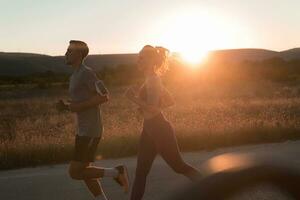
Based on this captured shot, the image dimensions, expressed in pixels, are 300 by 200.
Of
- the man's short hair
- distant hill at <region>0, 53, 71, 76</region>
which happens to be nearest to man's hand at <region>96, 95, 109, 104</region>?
the man's short hair

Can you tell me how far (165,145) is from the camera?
5934 millimetres

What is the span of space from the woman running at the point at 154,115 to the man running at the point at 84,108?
0.43 metres

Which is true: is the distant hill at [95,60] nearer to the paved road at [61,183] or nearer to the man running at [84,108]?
the paved road at [61,183]

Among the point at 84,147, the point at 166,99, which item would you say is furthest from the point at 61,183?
the point at 166,99

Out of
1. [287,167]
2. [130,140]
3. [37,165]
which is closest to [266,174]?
[287,167]

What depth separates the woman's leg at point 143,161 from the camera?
20.1ft

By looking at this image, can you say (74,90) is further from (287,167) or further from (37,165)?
(287,167)

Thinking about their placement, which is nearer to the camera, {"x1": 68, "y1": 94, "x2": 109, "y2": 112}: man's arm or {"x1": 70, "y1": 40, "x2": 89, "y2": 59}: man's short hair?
{"x1": 68, "y1": 94, "x2": 109, "y2": 112}: man's arm

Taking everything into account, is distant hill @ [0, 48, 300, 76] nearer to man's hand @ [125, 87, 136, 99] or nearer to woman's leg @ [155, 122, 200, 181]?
man's hand @ [125, 87, 136, 99]

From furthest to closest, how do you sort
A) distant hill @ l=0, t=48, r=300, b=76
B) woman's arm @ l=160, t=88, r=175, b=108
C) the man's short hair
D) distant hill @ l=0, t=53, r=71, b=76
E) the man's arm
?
distant hill @ l=0, t=48, r=300, b=76 → distant hill @ l=0, t=53, r=71, b=76 → the man's short hair → the man's arm → woman's arm @ l=160, t=88, r=175, b=108

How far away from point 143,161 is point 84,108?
80 cm

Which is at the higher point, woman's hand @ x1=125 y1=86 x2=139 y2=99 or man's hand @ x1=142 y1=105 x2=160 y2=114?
woman's hand @ x1=125 y1=86 x2=139 y2=99

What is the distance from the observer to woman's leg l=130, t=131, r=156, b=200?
20.1 feet

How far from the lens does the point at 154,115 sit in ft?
19.7
